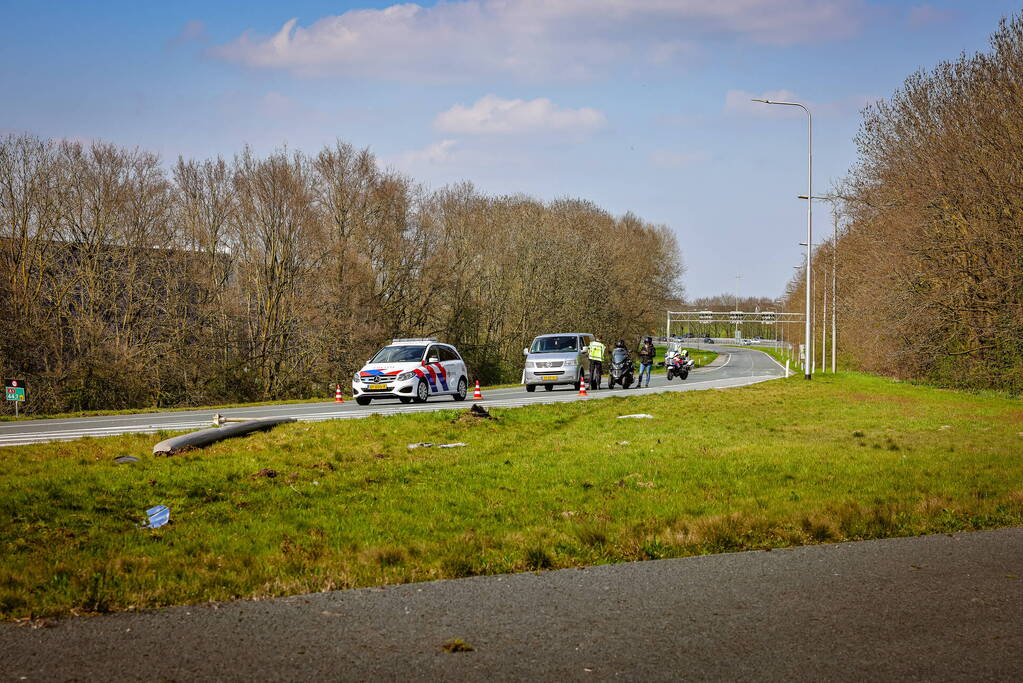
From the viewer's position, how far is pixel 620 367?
35312mm

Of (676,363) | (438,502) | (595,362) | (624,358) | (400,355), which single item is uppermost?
(400,355)

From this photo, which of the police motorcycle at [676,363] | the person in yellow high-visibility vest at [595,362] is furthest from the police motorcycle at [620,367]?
the police motorcycle at [676,363]

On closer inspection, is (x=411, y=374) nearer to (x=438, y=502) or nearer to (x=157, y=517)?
(x=438, y=502)

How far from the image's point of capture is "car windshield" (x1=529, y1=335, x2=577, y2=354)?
1342 inches

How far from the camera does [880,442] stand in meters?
15.4

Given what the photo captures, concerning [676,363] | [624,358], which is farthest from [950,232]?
[676,363]

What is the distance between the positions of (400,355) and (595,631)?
2317 centimetres

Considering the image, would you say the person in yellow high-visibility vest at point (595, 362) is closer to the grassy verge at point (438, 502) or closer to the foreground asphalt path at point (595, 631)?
the grassy verge at point (438, 502)

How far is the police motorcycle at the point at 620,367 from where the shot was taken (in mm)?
35156

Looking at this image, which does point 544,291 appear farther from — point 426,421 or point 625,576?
point 625,576

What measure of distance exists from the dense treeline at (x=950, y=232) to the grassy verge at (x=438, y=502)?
49.6ft

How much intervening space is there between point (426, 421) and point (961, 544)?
11748 mm

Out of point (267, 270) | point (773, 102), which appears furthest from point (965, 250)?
point (267, 270)

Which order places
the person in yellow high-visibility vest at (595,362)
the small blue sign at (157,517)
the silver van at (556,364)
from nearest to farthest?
the small blue sign at (157,517)
the silver van at (556,364)
the person in yellow high-visibility vest at (595,362)
